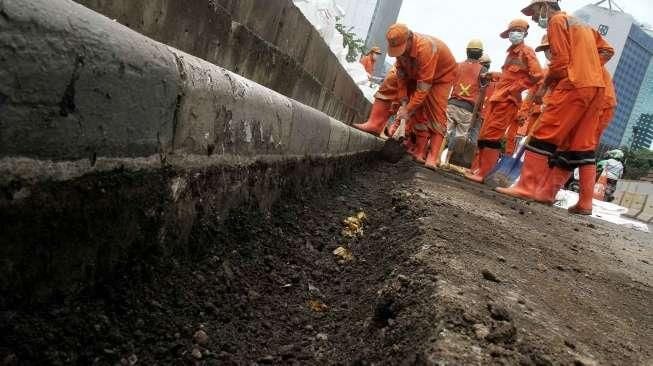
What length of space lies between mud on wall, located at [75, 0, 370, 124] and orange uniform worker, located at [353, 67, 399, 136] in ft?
3.13

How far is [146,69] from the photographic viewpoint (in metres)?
0.88

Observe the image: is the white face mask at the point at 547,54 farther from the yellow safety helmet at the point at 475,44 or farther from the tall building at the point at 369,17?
the tall building at the point at 369,17

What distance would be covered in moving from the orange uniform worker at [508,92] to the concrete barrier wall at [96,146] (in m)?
4.65

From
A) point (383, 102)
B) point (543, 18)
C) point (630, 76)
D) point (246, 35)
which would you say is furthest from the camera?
point (630, 76)

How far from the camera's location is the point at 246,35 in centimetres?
281

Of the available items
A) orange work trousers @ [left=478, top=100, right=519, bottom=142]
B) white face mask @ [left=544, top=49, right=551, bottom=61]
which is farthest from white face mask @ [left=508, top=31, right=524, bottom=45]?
white face mask @ [left=544, top=49, right=551, bottom=61]

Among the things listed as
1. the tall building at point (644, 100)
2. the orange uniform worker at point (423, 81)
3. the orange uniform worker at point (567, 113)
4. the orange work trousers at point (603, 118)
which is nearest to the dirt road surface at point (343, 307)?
the orange uniform worker at point (567, 113)

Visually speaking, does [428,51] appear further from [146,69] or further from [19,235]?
[19,235]

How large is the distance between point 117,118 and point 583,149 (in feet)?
13.3

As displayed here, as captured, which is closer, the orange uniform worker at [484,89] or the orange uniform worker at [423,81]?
the orange uniform worker at [423,81]

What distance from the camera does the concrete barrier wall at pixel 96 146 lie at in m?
0.64

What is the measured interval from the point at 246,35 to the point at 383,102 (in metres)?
3.46

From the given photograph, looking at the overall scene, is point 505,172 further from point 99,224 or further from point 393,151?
point 99,224

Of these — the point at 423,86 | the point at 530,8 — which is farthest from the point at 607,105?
the point at 423,86
